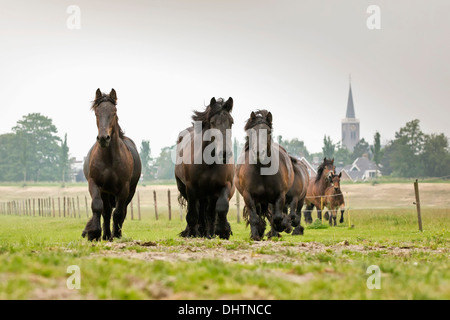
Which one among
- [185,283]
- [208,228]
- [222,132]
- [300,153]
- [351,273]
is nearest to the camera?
[185,283]

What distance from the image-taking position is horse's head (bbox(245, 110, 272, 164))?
13.4 meters

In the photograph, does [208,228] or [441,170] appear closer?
[208,228]

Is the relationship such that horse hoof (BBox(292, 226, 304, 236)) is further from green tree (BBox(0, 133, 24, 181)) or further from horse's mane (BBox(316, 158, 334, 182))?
green tree (BBox(0, 133, 24, 181))

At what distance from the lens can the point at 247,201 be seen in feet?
47.1

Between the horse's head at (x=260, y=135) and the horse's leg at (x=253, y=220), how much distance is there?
1.02 m

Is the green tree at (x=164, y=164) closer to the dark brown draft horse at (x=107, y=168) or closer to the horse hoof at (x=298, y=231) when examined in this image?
the horse hoof at (x=298, y=231)

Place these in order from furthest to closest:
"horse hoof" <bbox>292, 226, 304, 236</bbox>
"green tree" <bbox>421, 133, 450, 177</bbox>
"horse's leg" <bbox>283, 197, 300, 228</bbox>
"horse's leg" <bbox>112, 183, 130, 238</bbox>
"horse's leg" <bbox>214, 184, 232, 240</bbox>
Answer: "green tree" <bbox>421, 133, 450, 177</bbox> → "horse hoof" <bbox>292, 226, 304, 236</bbox> → "horse's leg" <bbox>283, 197, 300, 228</bbox> → "horse's leg" <bbox>112, 183, 130, 238</bbox> → "horse's leg" <bbox>214, 184, 232, 240</bbox>

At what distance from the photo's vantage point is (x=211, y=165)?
13172 mm

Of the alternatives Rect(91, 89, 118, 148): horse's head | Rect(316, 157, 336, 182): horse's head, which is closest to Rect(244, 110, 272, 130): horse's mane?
Rect(91, 89, 118, 148): horse's head

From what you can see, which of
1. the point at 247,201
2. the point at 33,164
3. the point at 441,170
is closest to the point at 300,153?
the point at 441,170

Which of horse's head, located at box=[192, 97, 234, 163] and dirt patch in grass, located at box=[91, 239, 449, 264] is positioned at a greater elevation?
horse's head, located at box=[192, 97, 234, 163]
